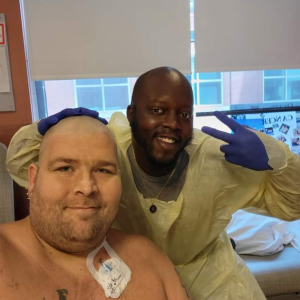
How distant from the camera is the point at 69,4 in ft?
6.66

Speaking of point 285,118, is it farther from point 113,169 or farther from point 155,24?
point 113,169

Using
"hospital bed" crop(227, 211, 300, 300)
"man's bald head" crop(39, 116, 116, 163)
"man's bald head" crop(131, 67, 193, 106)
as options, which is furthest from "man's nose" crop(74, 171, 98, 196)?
"hospital bed" crop(227, 211, 300, 300)

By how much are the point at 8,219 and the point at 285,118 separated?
2212 mm

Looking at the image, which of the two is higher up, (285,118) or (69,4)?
(69,4)

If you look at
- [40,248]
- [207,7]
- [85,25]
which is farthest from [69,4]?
[40,248]

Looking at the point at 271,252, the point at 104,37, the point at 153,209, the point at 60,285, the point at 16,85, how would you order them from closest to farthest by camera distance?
the point at 60,285 → the point at 153,209 → the point at 271,252 → the point at 16,85 → the point at 104,37

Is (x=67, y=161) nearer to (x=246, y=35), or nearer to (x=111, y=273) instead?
(x=111, y=273)

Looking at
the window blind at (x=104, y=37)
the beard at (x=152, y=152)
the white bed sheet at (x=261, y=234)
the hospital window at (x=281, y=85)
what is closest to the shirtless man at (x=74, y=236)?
the beard at (x=152, y=152)

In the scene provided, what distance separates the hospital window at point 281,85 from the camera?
2.66 meters

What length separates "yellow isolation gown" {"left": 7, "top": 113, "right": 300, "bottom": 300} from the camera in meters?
1.24

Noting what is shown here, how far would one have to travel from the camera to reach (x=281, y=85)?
270cm

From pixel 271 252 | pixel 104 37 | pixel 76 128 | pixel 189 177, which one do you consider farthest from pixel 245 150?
pixel 104 37

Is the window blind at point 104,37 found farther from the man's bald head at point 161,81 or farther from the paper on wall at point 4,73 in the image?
the man's bald head at point 161,81

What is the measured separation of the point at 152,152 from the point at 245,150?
13.0 inches
